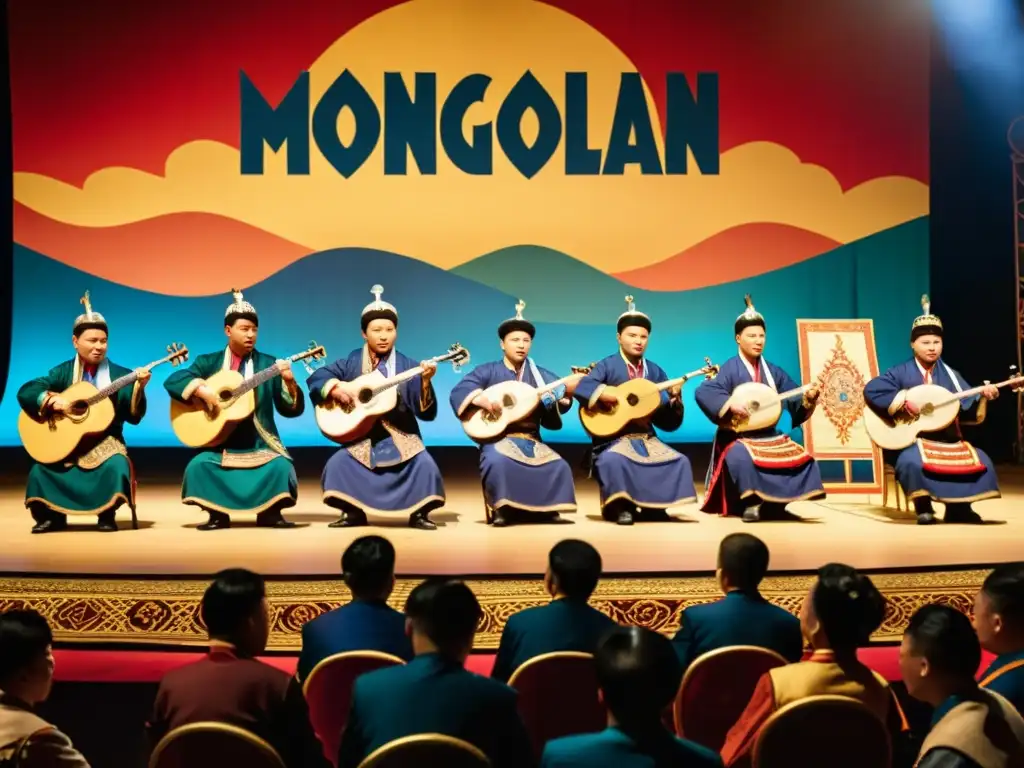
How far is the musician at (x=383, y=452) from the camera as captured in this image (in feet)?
20.8

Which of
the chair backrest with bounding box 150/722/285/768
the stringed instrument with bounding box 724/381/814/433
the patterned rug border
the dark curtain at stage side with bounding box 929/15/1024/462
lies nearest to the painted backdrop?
the dark curtain at stage side with bounding box 929/15/1024/462

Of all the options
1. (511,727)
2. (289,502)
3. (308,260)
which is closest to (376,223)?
(308,260)

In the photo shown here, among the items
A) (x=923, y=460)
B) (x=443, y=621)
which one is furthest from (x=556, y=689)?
(x=923, y=460)

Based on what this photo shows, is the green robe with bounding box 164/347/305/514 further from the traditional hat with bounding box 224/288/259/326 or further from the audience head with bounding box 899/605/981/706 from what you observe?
the audience head with bounding box 899/605/981/706

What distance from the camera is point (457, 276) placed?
29.9 feet

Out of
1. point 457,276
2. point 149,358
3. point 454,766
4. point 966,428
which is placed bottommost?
point 454,766

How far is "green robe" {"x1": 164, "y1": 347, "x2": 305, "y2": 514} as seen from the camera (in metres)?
6.22

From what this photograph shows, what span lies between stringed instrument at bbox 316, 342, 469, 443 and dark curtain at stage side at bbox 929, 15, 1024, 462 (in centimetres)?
503

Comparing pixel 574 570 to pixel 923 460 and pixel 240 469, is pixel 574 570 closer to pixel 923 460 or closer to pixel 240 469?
pixel 240 469

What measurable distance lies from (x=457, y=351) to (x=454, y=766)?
188 inches

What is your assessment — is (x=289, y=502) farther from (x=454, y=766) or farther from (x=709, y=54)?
(x=709, y=54)

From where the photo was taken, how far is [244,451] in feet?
20.8

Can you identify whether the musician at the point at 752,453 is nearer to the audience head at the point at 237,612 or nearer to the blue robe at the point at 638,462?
the blue robe at the point at 638,462

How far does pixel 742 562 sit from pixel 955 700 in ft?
2.77
